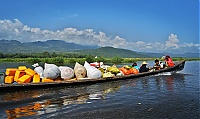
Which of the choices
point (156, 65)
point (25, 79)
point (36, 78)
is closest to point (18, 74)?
point (25, 79)

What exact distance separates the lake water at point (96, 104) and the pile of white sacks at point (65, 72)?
0.82 meters

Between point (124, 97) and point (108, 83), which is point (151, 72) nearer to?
point (108, 83)

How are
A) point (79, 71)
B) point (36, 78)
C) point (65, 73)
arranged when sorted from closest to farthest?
point (36, 78)
point (65, 73)
point (79, 71)

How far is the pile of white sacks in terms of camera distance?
11.2m

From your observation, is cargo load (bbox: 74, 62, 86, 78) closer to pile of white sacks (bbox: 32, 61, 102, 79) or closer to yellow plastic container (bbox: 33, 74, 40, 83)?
pile of white sacks (bbox: 32, 61, 102, 79)

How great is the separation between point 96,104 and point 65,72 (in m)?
4.11

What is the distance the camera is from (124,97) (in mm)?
9570

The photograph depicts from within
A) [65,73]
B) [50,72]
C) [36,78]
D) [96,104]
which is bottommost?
[96,104]

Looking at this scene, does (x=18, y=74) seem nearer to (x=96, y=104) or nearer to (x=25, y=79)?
(x=25, y=79)

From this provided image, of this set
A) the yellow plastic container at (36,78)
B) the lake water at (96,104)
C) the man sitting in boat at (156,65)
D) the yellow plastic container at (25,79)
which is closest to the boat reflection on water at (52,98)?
the lake water at (96,104)

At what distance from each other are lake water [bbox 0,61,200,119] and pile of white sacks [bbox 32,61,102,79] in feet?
2.68

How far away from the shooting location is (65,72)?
11906 mm

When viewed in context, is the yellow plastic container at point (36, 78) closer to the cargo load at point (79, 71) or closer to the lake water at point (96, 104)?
the lake water at point (96, 104)

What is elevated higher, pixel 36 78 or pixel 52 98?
pixel 36 78
